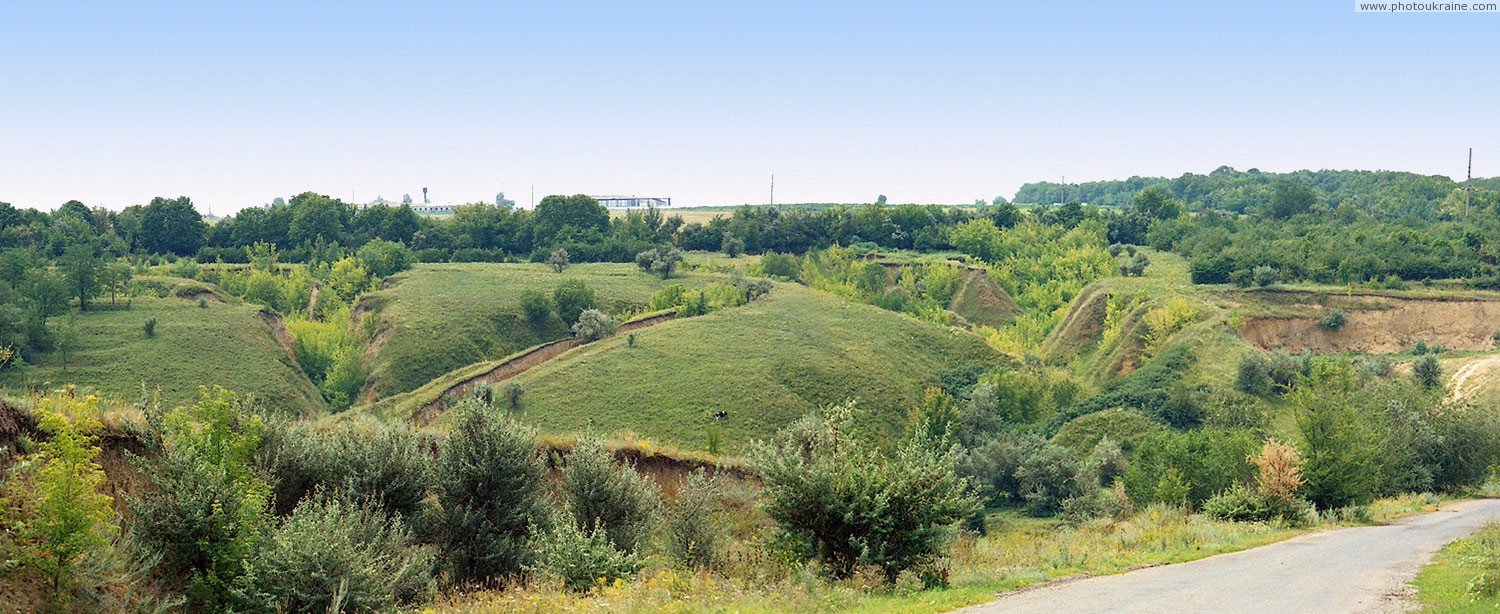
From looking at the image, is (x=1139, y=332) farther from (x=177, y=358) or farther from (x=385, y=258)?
(x=385, y=258)

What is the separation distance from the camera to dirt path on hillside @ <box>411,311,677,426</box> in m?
66.6

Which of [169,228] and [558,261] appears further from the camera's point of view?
[169,228]

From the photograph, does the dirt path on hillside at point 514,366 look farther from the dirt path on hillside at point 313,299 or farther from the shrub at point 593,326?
the dirt path on hillside at point 313,299

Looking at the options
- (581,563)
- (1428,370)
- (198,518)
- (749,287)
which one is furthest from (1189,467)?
(749,287)

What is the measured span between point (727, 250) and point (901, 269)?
21896 mm

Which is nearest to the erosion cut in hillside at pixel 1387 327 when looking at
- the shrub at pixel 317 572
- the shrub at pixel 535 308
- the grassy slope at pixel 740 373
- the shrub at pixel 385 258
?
the grassy slope at pixel 740 373

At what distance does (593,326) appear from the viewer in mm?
78312

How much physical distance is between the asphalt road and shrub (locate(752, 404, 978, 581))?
1986 millimetres

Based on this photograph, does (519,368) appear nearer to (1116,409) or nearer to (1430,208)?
(1116,409)

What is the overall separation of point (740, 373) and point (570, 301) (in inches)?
1035

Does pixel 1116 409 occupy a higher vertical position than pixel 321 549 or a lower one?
lower

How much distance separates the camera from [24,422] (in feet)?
63.1

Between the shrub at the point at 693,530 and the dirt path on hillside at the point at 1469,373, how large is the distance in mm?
50028

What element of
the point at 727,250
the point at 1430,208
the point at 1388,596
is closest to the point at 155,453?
A: the point at 1388,596
